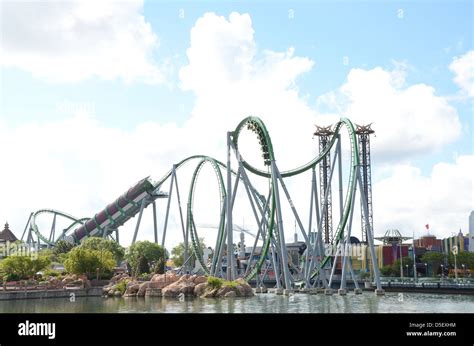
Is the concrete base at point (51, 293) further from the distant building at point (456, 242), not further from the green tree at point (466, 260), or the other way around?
the distant building at point (456, 242)

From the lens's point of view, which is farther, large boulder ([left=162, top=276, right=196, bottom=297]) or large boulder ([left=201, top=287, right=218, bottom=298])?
large boulder ([left=162, top=276, right=196, bottom=297])

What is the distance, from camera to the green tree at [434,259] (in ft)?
317

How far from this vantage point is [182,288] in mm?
54250

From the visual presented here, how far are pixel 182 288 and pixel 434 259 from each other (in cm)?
5824

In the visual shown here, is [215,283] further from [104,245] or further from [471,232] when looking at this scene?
[471,232]

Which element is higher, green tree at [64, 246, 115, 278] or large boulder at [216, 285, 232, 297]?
green tree at [64, 246, 115, 278]

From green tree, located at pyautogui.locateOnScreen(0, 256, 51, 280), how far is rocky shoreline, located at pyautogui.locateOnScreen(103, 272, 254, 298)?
932 cm

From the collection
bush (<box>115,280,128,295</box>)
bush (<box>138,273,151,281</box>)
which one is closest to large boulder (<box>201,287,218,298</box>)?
bush (<box>115,280,128,295</box>)

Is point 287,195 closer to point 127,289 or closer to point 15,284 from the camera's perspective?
point 127,289

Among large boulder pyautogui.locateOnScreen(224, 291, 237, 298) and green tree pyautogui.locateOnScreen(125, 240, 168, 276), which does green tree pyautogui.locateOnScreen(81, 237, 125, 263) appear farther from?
large boulder pyautogui.locateOnScreen(224, 291, 237, 298)

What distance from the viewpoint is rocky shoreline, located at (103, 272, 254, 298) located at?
52.0 m

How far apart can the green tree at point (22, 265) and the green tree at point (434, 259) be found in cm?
6427
